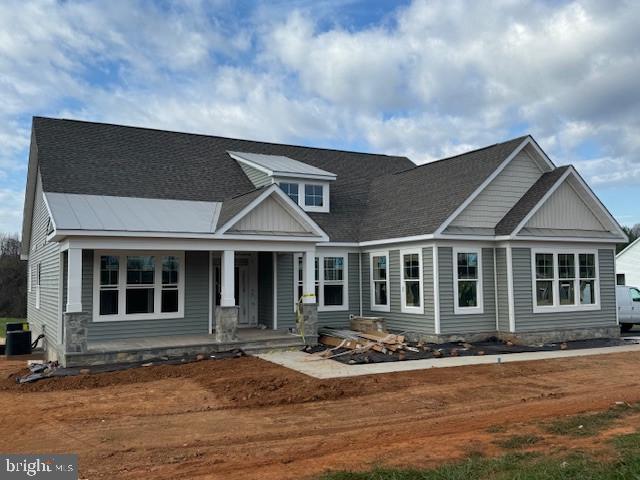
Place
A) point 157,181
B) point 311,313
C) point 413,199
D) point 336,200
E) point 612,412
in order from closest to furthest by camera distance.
A: point 612,412 < point 311,313 < point 157,181 < point 413,199 < point 336,200

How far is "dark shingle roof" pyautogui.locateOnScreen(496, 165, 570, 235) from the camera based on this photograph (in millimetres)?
16344

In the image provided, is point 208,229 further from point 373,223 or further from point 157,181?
point 373,223

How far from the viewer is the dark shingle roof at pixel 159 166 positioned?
16422 millimetres

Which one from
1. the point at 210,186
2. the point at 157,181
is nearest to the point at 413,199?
the point at 210,186

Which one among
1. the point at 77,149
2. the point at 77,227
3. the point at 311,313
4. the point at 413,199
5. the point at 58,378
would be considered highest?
the point at 77,149

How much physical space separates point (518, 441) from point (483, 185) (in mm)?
10755

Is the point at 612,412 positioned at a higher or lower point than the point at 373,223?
lower

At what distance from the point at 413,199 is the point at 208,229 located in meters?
7.40

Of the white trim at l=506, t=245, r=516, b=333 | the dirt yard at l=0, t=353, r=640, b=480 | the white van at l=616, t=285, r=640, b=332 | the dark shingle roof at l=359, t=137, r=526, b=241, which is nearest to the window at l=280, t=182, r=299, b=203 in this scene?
the dark shingle roof at l=359, t=137, r=526, b=241

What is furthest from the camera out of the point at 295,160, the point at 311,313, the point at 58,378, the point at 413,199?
the point at 295,160

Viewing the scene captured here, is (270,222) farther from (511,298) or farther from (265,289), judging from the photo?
(511,298)

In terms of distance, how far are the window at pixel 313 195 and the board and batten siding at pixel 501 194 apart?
5.50 m

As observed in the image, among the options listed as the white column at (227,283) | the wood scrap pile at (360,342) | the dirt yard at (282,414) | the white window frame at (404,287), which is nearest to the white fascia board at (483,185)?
the white window frame at (404,287)

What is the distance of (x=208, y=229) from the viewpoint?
14.5 metres
